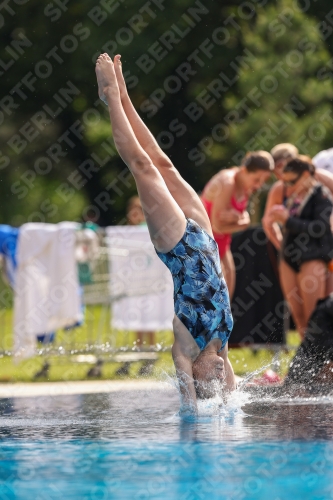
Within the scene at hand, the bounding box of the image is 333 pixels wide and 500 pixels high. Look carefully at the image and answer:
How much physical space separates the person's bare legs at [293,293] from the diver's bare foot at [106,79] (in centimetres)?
291

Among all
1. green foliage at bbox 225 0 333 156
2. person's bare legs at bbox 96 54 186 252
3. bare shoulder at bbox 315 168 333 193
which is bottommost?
person's bare legs at bbox 96 54 186 252

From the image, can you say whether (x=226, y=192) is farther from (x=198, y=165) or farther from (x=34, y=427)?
(x=198, y=165)

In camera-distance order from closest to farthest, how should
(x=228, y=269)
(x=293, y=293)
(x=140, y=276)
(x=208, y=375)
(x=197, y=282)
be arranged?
(x=208, y=375) < (x=197, y=282) < (x=293, y=293) < (x=228, y=269) < (x=140, y=276)

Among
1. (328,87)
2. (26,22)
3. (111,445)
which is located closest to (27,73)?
(26,22)

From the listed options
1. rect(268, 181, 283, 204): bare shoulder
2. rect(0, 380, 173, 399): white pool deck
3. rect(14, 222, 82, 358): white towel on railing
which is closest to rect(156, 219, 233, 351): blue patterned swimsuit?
rect(0, 380, 173, 399): white pool deck

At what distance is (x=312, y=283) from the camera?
24.3 feet

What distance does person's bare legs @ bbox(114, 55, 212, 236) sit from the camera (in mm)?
5195

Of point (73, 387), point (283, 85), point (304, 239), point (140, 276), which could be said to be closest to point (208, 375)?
point (73, 387)

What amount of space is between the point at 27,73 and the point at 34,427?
69.2ft

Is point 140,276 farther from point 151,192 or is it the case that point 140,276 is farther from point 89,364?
point 151,192

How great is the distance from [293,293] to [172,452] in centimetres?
Result: 399

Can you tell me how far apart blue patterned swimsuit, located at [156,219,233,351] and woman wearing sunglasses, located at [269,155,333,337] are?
2430 mm

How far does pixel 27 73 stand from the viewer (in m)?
24.9

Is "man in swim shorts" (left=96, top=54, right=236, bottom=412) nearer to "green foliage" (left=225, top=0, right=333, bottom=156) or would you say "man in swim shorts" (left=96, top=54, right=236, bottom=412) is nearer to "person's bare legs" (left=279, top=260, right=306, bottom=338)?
"person's bare legs" (left=279, top=260, right=306, bottom=338)
